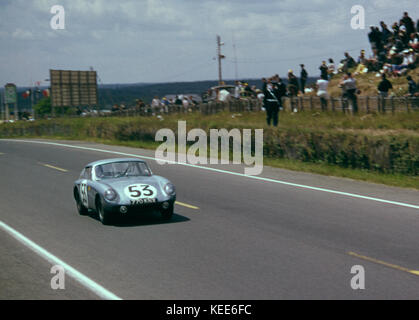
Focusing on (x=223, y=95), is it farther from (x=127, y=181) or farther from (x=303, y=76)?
(x=127, y=181)

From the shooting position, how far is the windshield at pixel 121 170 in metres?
12.8

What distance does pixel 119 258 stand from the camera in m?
9.42

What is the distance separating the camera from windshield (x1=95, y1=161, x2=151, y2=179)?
1278cm

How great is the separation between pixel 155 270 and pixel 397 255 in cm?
359

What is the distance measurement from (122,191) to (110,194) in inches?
9.1

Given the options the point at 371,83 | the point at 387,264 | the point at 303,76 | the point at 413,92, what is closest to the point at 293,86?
the point at 303,76

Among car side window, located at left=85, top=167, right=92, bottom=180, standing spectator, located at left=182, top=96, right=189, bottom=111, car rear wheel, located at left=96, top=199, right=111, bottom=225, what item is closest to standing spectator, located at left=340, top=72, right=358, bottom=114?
standing spectator, located at left=182, top=96, right=189, bottom=111

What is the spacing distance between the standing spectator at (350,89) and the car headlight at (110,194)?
18.4 m

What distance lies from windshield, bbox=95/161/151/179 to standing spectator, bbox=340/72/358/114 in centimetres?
1689
